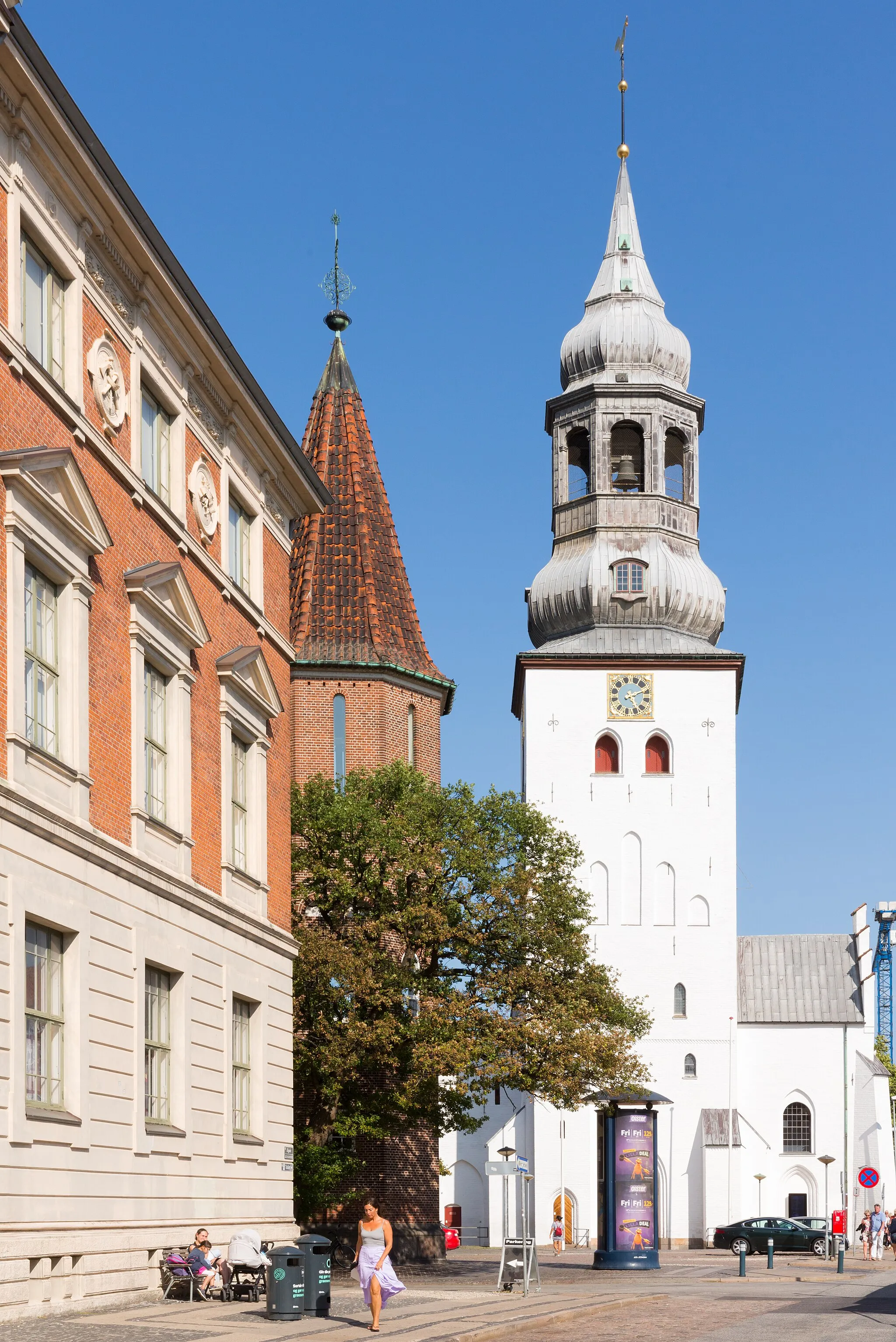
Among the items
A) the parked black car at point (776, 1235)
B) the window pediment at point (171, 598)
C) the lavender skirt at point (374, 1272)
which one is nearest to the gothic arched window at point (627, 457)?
the parked black car at point (776, 1235)

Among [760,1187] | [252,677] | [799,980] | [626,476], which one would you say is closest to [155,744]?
[252,677]

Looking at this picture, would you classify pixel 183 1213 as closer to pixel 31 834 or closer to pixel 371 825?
pixel 31 834

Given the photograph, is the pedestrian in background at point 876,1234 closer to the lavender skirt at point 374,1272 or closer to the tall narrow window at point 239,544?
the tall narrow window at point 239,544

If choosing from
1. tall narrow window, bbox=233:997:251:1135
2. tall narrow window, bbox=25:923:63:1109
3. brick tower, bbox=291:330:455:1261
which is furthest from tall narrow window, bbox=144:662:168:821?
brick tower, bbox=291:330:455:1261

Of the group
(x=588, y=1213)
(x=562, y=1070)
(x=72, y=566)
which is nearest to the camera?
(x=72, y=566)

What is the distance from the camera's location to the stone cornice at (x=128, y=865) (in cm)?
1870

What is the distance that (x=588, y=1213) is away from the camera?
6500 cm

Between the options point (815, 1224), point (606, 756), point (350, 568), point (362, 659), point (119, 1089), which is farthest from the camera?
point (606, 756)

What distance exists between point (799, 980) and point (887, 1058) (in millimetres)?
43277

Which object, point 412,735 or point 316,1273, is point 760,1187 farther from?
point 316,1273

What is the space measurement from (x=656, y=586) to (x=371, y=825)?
112ft

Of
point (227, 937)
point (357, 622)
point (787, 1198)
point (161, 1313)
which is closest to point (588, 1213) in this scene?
point (787, 1198)

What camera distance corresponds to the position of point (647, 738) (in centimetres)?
6944

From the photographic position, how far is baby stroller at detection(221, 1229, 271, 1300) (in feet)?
77.5
